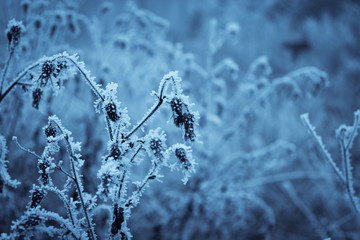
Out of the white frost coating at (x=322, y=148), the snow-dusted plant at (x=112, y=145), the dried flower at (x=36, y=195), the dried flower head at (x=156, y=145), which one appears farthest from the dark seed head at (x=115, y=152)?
the white frost coating at (x=322, y=148)

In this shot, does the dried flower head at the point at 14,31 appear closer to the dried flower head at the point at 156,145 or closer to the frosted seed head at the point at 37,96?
the frosted seed head at the point at 37,96

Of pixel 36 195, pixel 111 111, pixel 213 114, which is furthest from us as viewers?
pixel 213 114

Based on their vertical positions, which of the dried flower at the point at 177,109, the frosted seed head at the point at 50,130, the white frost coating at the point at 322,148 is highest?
the frosted seed head at the point at 50,130

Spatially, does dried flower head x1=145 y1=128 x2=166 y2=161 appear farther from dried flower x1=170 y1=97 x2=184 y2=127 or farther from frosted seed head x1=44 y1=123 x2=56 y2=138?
frosted seed head x1=44 y1=123 x2=56 y2=138

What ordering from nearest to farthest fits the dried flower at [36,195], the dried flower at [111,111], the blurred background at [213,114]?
the dried flower at [111,111], the dried flower at [36,195], the blurred background at [213,114]

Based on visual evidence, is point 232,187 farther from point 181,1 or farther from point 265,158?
point 181,1

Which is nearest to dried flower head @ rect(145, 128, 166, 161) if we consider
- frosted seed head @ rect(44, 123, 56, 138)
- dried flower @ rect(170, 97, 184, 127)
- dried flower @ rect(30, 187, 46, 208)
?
dried flower @ rect(170, 97, 184, 127)

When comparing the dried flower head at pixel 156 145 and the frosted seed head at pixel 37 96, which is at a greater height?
the frosted seed head at pixel 37 96

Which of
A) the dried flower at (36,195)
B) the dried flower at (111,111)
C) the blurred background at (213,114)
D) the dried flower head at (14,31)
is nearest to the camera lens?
the dried flower at (111,111)

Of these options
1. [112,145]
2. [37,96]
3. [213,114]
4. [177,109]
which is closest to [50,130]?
[37,96]

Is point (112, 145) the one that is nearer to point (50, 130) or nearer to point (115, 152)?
point (115, 152)
